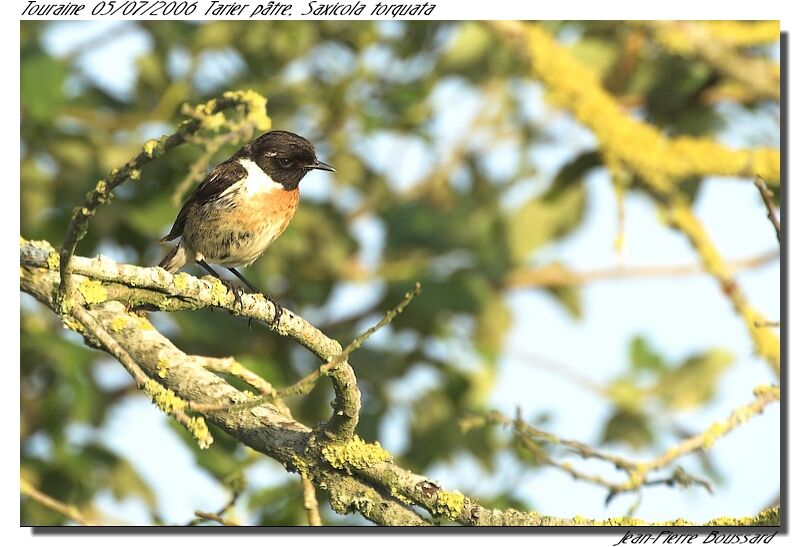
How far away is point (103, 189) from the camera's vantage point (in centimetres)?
213

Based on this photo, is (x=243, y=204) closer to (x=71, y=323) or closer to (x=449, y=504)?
(x=71, y=323)

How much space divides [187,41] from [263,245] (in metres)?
1.24

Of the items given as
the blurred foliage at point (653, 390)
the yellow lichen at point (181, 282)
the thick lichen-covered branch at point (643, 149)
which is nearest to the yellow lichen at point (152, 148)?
the yellow lichen at point (181, 282)

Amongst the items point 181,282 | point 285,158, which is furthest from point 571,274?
point 181,282

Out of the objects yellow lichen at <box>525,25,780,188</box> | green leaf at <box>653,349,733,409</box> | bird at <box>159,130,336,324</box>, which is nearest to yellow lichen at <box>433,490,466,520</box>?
bird at <box>159,130,336,324</box>

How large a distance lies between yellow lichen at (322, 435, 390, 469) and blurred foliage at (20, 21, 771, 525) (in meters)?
1.23

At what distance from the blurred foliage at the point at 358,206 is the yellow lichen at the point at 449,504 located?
135cm

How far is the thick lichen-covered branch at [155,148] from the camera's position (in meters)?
2.04

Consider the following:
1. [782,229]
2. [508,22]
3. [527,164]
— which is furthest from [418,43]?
[782,229]

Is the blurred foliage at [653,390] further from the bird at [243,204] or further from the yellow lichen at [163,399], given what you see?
the yellow lichen at [163,399]

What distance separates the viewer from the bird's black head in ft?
12.3
